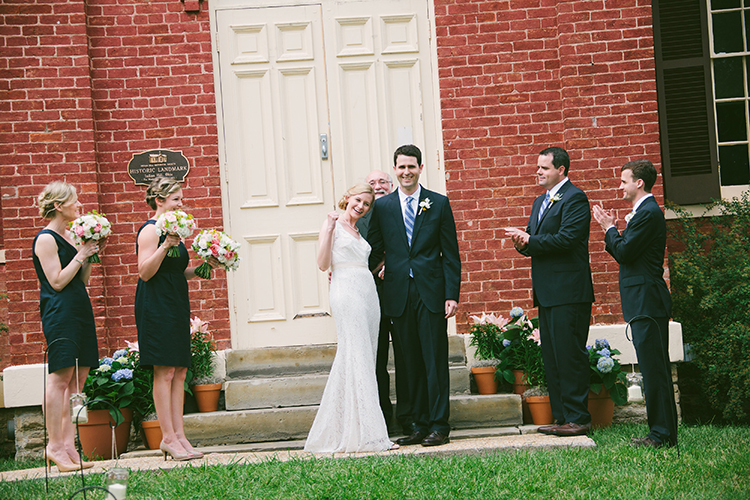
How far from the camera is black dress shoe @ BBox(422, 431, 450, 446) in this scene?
5258 millimetres

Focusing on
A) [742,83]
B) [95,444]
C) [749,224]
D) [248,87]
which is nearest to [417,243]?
[248,87]

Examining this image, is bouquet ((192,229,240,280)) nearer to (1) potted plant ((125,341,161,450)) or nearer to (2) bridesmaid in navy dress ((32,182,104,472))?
(2) bridesmaid in navy dress ((32,182,104,472))

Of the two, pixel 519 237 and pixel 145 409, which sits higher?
pixel 519 237

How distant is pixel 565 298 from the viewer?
5.60m

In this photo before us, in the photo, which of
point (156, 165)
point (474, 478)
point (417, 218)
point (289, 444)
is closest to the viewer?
point (474, 478)

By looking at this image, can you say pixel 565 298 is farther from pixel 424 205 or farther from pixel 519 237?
pixel 424 205

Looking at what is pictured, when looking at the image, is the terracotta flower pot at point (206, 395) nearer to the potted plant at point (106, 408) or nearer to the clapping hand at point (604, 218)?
the potted plant at point (106, 408)

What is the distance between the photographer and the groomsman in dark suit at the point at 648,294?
482cm

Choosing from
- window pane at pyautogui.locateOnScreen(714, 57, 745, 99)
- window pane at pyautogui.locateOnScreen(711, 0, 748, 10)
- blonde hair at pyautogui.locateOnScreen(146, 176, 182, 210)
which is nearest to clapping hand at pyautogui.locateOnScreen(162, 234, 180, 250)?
blonde hair at pyautogui.locateOnScreen(146, 176, 182, 210)

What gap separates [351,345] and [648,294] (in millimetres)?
2165

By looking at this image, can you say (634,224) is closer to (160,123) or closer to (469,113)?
(469,113)

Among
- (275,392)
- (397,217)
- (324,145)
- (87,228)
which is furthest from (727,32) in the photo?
(87,228)

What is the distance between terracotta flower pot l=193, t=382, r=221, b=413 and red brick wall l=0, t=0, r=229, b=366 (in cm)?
64

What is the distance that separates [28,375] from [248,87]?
3.36 metres
